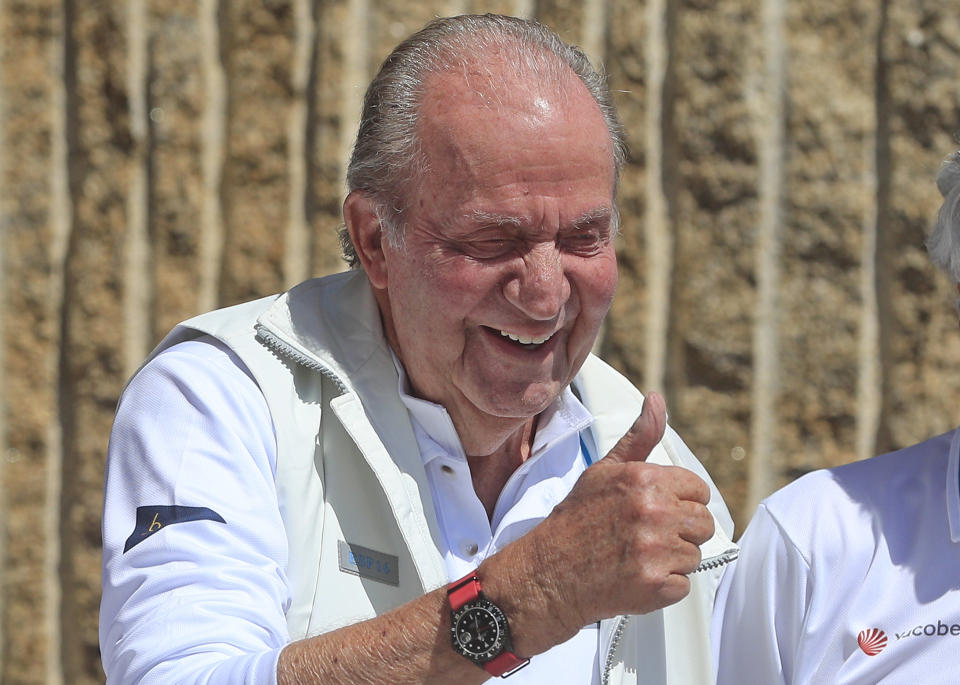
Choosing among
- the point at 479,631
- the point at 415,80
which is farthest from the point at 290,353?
the point at 479,631

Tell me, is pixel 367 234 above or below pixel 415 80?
below

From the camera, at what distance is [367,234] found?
75.9 inches

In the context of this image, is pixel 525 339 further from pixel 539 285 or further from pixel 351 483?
pixel 351 483

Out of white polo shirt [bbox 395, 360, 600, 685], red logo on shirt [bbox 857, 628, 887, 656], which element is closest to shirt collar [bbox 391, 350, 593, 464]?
white polo shirt [bbox 395, 360, 600, 685]

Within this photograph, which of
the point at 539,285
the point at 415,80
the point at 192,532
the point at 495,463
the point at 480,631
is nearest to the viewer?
the point at 480,631

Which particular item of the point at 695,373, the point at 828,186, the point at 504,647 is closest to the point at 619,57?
the point at 828,186

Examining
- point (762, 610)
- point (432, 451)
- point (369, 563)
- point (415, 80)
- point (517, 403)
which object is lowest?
point (762, 610)

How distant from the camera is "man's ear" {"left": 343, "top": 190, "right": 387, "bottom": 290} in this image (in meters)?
1.92

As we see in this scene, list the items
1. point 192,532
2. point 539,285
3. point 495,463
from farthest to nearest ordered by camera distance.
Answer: point 495,463, point 539,285, point 192,532

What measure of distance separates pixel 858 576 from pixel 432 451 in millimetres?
734

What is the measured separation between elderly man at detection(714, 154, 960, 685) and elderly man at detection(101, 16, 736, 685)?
0.08 meters

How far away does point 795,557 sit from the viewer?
197 centimetres

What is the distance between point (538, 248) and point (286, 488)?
1.70 ft

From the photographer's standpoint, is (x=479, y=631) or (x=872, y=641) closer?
(x=479, y=631)
